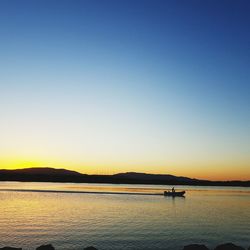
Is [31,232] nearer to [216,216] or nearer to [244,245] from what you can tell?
[244,245]

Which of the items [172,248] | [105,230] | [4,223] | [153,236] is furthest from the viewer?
[4,223]

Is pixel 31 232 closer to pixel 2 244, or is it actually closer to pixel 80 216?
pixel 2 244

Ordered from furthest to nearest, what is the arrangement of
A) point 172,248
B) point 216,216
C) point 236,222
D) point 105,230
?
point 216,216 → point 236,222 → point 105,230 → point 172,248

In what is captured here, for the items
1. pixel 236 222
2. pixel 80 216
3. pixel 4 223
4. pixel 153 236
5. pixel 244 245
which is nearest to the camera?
pixel 244 245

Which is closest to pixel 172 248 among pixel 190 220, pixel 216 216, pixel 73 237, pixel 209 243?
pixel 209 243

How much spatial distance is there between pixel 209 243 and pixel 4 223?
27220mm

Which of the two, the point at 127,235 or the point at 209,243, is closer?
the point at 209,243

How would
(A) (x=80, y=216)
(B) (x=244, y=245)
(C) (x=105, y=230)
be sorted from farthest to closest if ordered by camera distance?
1. (A) (x=80, y=216)
2. (C) (x=105, y=230)
3. (B) (x=244, y=245)

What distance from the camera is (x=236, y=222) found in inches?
2287

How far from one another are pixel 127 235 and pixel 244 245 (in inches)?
501

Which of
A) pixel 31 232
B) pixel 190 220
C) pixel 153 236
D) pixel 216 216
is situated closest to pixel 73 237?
pixel 31 232

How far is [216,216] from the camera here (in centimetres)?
6656

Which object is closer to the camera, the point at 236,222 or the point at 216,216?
the point at 236,222

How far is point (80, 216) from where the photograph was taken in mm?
62281
